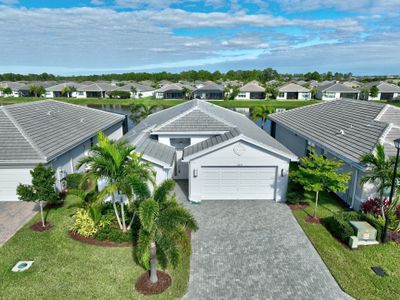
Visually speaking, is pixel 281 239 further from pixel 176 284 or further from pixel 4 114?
pixel 4 114

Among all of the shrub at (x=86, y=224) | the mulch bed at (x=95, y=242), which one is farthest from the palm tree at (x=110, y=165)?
the mulch bed at (x=95, y=242)

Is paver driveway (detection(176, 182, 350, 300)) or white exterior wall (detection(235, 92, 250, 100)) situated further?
white exterior wall (detection(235, 92, 250, 100))

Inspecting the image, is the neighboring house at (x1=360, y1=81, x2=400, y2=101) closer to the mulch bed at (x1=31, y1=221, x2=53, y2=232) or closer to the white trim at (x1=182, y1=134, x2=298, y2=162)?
the white trim at (x1=182, y1=134, x2=298, y2=162)

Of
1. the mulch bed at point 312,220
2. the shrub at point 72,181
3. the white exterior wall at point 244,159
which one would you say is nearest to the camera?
the mulch bed at point 312,220

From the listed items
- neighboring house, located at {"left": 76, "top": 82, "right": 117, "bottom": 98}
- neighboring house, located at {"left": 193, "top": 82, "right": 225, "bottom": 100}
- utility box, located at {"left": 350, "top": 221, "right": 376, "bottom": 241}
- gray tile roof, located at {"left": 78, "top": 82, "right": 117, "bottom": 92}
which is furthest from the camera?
neighboring house, located at {"left": 76, "top": 82, "right": 117, "bottom": 98}

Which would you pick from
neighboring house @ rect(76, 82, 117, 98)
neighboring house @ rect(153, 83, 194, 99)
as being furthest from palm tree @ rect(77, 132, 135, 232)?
neighboring house @ rect(76, 82, 117, 98)

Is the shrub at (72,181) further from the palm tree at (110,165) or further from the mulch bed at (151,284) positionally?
the mulch bed at (151,284)
